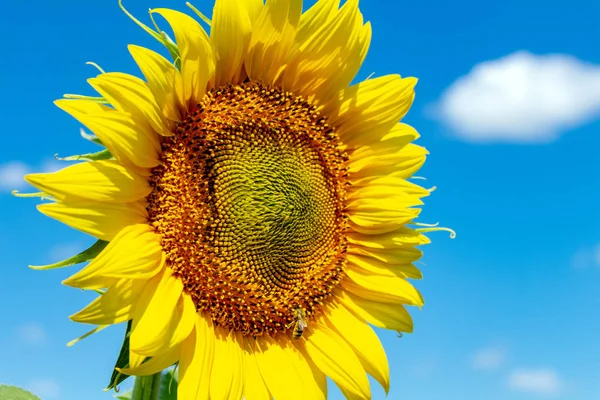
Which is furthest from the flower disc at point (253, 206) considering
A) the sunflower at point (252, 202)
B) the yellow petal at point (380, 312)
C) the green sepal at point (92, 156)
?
the green sepal at point (92, 156)

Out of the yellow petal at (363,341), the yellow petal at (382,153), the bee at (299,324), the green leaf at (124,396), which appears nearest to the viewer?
the bee at (299,324)

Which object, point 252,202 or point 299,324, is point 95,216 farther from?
point 299,324

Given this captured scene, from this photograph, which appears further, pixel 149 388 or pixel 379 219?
pixel 379 219

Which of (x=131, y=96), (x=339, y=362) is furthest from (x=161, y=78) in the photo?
(x=339, y=362)

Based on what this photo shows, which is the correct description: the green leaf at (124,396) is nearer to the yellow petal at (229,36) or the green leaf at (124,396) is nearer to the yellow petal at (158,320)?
the yellow petal at (158,320)

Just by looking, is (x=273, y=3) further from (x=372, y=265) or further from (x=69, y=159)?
(x=372, y=265)

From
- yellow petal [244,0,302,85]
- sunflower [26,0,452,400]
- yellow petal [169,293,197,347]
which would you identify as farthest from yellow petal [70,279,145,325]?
yellow petal [244,0,302,85]
